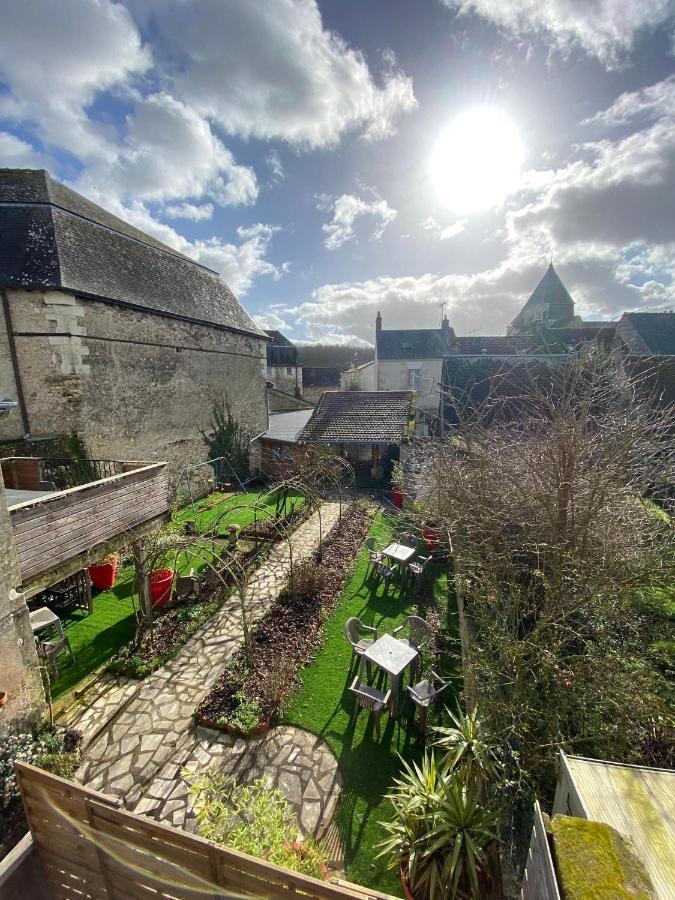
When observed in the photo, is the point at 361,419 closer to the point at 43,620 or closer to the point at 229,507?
the point at 229,507

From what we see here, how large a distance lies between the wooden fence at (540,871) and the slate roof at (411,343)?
30.7 meters

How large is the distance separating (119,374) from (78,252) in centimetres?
392

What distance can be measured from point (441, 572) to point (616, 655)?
5562 millimetres

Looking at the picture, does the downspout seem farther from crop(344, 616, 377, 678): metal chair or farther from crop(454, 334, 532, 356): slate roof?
crop(454, 334, 532, 356): slate roof

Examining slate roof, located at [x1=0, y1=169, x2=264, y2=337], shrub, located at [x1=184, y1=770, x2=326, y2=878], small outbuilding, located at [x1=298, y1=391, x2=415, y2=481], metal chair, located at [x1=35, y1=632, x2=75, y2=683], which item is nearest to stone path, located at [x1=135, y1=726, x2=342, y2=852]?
shrub, located at [x1=184, y1=770, x2=326, y2=878]

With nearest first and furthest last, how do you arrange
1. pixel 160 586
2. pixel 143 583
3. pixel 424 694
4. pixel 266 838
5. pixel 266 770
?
pixel 266 838, pixel 266 770, pixel 424 694, pixel 143 583, pixel 160 586

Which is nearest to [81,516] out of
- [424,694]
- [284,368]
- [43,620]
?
[43,620]

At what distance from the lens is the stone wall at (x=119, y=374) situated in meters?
10.1

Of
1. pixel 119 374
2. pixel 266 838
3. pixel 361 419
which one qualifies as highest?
pixel 119 374

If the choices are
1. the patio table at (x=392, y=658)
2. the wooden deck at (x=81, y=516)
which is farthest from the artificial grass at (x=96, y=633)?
the patio table at (x=392, y=658)

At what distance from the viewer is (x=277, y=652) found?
6.46m

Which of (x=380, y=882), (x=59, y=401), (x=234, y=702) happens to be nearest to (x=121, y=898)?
(x=380, y=882)

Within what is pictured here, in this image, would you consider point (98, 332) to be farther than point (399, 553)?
Yes

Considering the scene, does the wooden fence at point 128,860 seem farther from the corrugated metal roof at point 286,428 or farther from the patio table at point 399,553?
the corrugated metal roof at point 286,428
